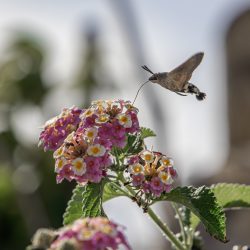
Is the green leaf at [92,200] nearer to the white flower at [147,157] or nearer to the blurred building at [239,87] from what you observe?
the white flower at [147,157]

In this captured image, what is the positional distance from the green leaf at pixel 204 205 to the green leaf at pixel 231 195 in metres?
0.27

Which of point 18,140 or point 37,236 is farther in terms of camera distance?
point 18,140

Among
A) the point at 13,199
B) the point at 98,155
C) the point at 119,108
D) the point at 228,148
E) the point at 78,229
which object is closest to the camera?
the point at 78,229

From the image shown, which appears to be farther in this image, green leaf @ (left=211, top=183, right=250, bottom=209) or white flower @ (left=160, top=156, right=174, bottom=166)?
green leaf @ (left=211, top=183, right=250, bottom=209)

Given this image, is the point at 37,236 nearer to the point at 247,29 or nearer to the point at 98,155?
the point at 98,155

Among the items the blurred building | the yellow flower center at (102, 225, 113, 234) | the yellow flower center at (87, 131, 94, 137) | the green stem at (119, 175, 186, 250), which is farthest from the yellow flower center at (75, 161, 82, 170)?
the blurred building

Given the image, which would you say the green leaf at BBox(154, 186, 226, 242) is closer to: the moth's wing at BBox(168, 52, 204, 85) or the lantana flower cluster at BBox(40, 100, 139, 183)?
the lantana flower cluster at BBox(40, 100, 139, 183)

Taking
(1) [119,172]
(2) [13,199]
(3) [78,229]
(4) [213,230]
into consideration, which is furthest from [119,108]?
(2) [13,199]

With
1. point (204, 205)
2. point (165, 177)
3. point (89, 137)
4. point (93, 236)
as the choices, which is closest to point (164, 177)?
point (165, 177)

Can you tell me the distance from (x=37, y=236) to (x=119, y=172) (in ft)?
1.86

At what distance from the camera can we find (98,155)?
9.13 ft

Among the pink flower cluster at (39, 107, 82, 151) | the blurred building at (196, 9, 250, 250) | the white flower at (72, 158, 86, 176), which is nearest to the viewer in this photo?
the white flower at (72, 158, 86, 176)

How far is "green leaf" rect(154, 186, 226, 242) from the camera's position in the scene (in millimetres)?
2857

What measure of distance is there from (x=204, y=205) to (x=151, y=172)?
226 mm
